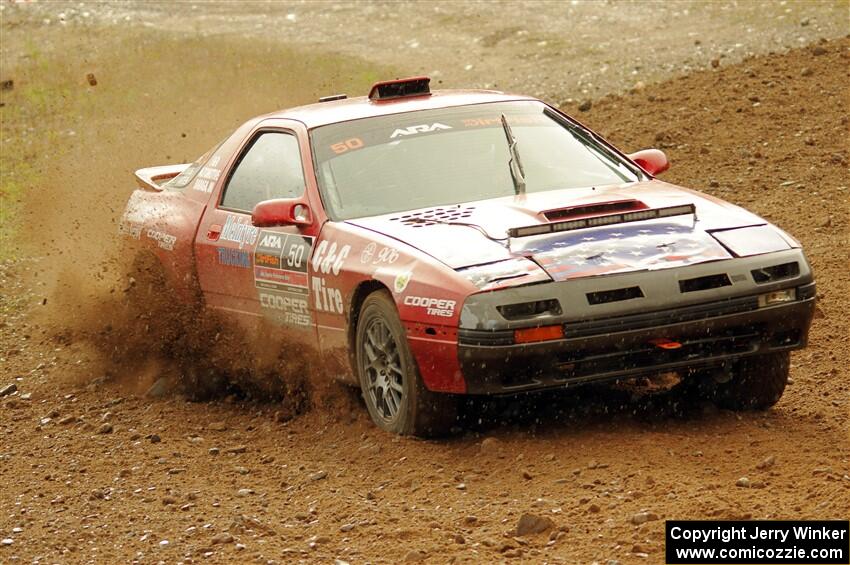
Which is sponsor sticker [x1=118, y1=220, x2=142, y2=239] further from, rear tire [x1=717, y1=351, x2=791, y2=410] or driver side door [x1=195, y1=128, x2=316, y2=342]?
rear tire [x1=717, y1=351, x2=791, y2=410]

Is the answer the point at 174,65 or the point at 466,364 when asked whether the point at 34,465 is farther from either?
the point at 174,65

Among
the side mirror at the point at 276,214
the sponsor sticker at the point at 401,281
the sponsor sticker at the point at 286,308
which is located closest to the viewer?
the sponsor sticker at the point at 401,281

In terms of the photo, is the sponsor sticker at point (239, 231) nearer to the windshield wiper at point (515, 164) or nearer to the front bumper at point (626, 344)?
the windshield wiper at point (515, 164)

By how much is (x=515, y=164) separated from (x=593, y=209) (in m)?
0.86

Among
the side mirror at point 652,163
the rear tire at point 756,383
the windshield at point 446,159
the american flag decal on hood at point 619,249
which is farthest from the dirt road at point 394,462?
the side mirror at point 652,163

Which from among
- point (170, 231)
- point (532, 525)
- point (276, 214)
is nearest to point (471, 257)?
point (276, 214)

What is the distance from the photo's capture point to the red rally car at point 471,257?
623cm

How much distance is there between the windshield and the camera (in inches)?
292

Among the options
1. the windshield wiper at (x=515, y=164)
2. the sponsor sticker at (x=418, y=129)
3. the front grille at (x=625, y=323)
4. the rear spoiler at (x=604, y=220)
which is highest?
the sponsor sticker at (x=418, y=129)

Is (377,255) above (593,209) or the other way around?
the other way around

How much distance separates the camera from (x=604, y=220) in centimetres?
668

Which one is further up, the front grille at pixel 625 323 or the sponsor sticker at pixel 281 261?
the sponsor sticker at pixel 281 261

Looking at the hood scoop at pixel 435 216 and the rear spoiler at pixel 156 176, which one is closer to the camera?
the hood scoop at pixel 435 216

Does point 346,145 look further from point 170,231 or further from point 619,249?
point 619,249
